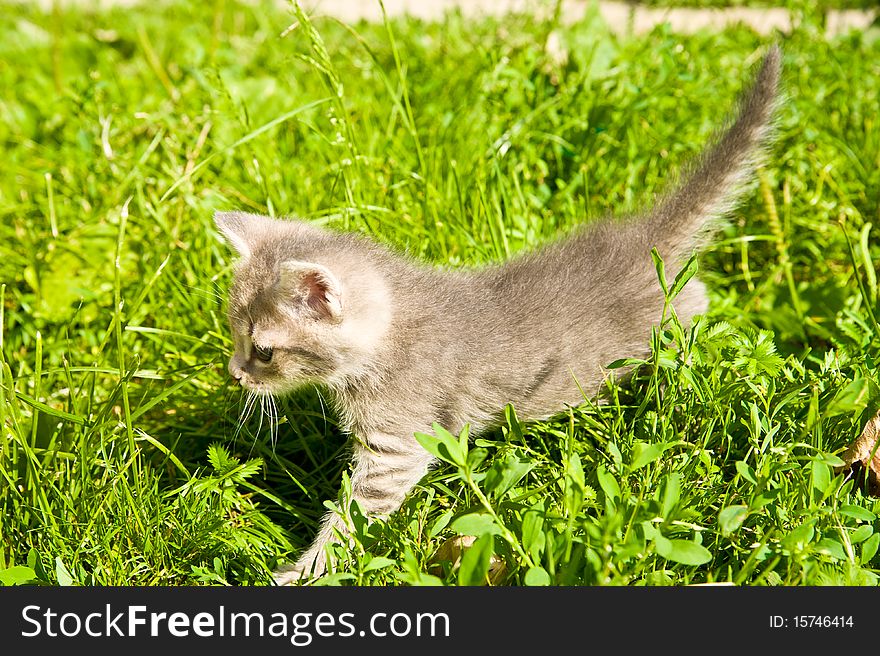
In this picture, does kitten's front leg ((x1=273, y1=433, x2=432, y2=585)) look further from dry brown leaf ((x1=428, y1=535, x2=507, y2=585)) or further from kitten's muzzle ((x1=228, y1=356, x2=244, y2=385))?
kitten's muzzle ((x1=228, y1=356, x2=244, y2=385))

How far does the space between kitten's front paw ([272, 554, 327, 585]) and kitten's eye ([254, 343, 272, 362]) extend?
0.59 metres

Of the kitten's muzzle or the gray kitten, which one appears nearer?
the gray kitten

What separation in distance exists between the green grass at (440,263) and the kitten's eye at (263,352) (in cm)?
29

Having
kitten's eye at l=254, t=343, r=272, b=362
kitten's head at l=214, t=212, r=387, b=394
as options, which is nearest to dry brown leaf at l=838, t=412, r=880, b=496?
kitten's head at l=214, t=212, r=387, b=394

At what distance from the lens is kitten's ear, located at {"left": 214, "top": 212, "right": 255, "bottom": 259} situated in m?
2.58

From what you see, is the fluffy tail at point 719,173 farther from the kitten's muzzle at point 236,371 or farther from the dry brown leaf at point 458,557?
the kitten's muzzle at point 236,371

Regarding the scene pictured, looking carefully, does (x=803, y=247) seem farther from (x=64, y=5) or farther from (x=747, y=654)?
(x=64, y=5)

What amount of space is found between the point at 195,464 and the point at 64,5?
4878 millimetres

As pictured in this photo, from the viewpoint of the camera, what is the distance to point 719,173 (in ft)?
9.48

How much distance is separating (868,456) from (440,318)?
49.9 inches

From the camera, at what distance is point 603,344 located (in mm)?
2781

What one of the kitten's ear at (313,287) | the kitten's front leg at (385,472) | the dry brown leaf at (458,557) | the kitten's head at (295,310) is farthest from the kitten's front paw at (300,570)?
the kitten's ear at (313,287)

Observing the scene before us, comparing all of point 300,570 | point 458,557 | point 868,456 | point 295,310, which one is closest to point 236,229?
point 295,310

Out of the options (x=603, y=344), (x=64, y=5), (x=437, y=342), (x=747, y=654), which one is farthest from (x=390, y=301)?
(x=64, y=5)
